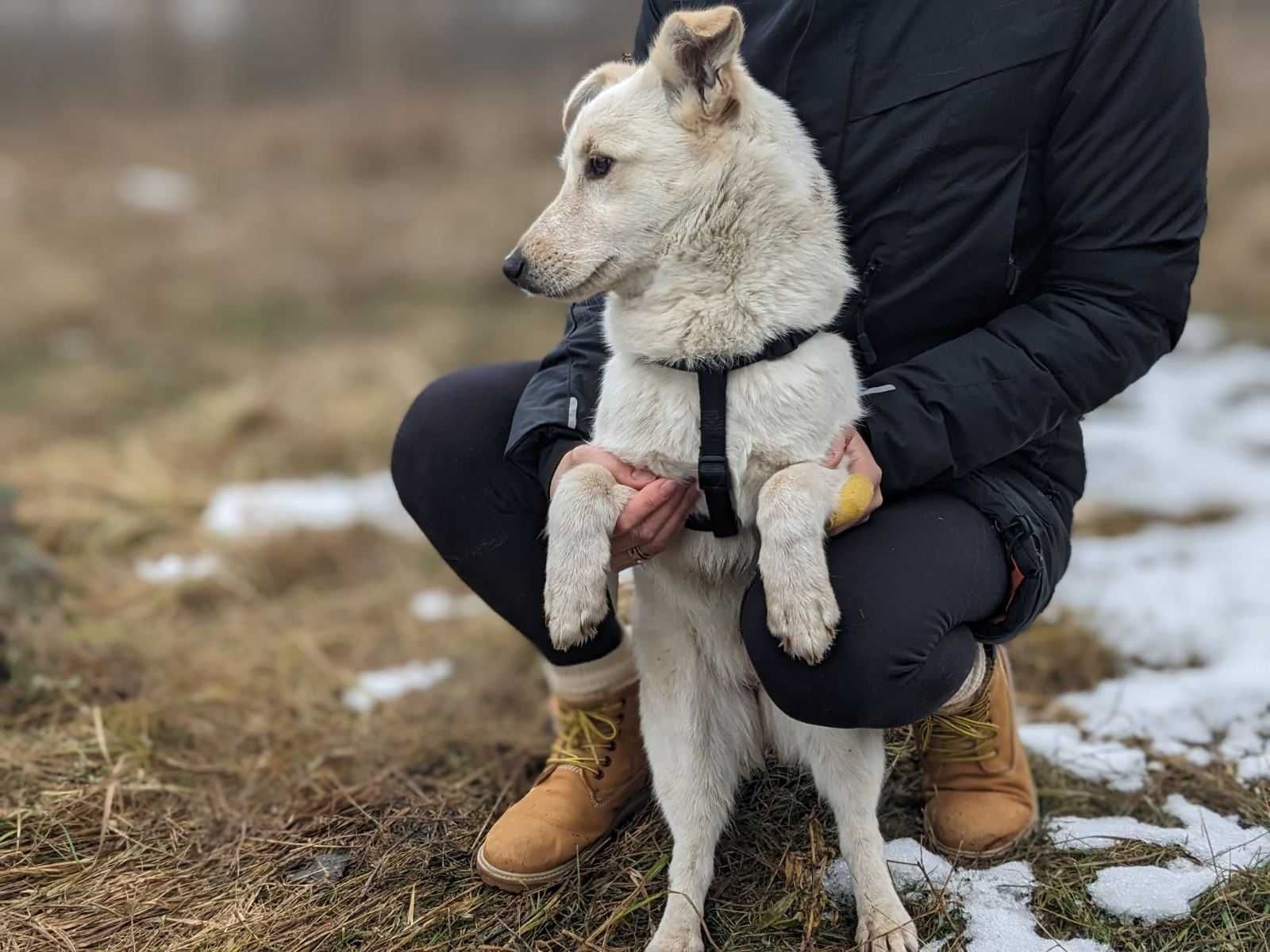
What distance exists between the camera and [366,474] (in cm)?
558

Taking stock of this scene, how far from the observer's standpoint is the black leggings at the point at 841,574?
6.09ft

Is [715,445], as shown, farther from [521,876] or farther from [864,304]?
[521,876]

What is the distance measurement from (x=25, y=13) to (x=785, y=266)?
57.1 feet

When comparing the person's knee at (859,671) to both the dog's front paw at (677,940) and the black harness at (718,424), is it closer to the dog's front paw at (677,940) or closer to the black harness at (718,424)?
the black harness at (718,424)

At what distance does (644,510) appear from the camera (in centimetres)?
194

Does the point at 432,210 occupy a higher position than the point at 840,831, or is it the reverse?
the point at 840,831

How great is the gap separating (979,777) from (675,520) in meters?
0.88

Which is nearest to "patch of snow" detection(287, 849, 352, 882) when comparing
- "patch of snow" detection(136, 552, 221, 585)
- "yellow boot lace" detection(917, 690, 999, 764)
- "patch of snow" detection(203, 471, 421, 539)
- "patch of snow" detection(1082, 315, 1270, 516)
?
"yellow boot lace" detection(917, 690, 999, 764)

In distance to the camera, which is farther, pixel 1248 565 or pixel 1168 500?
pixel 1168 500

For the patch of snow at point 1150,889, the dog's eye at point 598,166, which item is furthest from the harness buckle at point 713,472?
the patch of snow at point 1150,889

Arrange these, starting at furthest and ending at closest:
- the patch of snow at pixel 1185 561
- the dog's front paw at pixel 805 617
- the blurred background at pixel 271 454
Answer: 1. the patch of snow at pixel 1185 561
2. the blurred background at pixel 271 454
3. the dog's front paw at pixel 805 617

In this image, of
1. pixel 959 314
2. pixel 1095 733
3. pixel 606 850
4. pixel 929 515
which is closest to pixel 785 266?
pixel 959 314

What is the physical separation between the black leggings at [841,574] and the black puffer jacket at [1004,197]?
9 centimetres

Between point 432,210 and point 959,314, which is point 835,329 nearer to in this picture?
point 959,314
